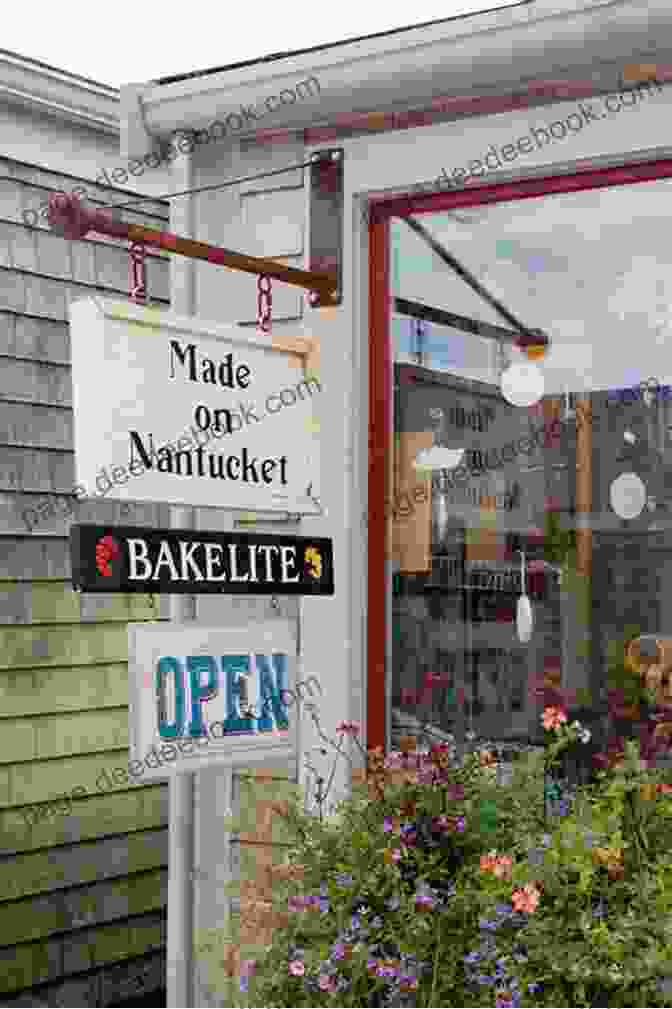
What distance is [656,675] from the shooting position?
3.93 m

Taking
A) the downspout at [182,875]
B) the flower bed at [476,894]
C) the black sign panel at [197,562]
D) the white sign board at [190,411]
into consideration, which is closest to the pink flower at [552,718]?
the flower bed at [476,894]

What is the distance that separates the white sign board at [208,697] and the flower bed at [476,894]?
10.6 inches

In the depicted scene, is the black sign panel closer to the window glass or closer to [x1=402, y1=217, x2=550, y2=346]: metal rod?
the window glass

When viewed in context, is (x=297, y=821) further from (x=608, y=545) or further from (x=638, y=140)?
(x=638, y=140)

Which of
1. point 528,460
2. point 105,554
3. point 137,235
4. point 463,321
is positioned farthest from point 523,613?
point 137,235

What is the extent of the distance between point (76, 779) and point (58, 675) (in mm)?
460

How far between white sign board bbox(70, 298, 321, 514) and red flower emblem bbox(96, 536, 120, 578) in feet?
0.35

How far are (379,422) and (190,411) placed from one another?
2.80 ft

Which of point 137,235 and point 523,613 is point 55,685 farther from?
point 137,235

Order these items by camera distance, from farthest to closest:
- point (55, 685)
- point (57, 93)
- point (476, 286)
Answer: point (55, 685) < point (57, 93) < point (476, 286)

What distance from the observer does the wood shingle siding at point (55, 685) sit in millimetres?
6102

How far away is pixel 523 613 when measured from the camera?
4.13 m

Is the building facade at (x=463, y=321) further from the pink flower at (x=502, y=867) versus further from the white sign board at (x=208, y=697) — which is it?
the pink flower at (x=502, y=867)

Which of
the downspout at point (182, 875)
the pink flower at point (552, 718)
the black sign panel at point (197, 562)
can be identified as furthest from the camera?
the downspout at point (182, 875)
